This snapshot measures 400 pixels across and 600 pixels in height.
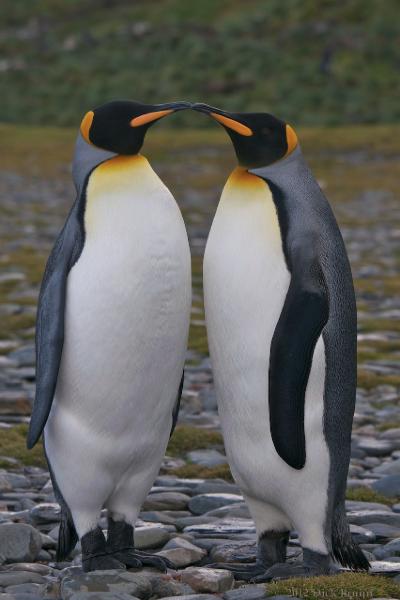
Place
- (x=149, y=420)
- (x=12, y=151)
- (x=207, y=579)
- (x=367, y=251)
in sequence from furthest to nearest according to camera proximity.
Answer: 1. (x=12, y=151)
2. (x=367, y=251)
3. (x=149, y=420)
4. (x=207, y=579)

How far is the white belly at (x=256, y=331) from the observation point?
163 inches

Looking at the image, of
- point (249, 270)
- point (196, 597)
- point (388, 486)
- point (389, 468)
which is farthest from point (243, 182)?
point (389, 468)

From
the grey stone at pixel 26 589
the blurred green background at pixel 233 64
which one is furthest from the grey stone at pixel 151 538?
the blurred green background at pixel 233 64

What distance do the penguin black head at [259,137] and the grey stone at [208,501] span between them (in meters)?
1.56

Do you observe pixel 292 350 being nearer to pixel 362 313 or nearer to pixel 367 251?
pixel 362 313

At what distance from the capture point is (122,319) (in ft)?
13.6

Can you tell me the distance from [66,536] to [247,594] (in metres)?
0.85

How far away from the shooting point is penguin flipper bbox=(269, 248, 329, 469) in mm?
4043

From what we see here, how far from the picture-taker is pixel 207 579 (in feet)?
13.0

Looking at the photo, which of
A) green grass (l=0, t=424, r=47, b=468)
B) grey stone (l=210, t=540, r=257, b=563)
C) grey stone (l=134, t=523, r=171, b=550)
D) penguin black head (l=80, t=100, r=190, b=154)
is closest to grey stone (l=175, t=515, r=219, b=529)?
grey stone (l=134, t=523, r=171, b=550)

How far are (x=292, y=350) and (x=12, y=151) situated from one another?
29.3 m

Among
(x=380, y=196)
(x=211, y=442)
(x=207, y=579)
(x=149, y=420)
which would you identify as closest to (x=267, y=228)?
(x=149, y=420)

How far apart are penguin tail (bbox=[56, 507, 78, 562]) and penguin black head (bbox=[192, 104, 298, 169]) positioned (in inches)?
55.0

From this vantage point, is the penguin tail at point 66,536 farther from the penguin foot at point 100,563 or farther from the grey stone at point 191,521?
the grey stone at point 191,521
